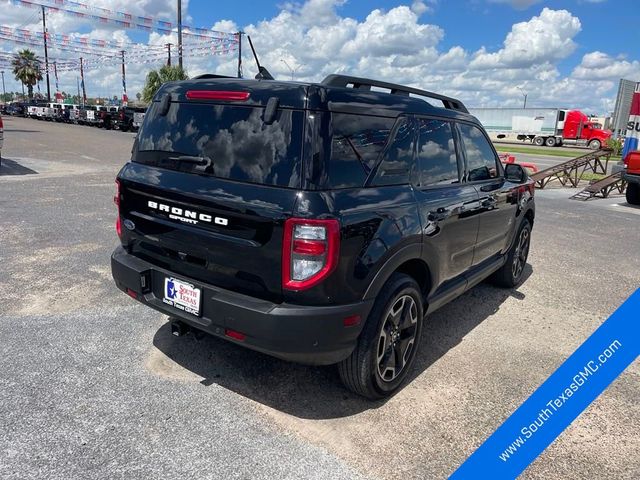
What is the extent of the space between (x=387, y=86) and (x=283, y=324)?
1.88 m

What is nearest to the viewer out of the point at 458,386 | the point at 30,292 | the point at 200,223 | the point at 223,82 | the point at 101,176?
the point at 200,223

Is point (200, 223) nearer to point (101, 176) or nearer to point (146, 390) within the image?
point (146, 390)

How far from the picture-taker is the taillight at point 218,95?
2.79 meters

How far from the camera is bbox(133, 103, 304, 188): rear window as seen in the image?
259 cm

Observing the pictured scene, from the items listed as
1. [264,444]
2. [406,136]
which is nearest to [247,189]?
[406,136]

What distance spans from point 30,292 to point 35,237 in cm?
207

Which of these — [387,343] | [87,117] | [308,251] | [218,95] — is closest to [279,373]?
[387,343]

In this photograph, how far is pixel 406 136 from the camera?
3.18m

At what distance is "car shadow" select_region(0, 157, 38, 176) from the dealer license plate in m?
10.7

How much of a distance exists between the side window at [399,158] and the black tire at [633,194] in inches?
453

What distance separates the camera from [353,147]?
2756 mm

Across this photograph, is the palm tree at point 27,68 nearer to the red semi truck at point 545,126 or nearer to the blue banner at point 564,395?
the red semi truck at point 545,126

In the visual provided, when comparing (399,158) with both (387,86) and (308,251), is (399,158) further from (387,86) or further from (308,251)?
(308,251)

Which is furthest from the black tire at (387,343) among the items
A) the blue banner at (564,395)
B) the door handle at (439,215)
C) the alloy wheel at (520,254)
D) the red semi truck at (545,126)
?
the red semi truck at (545,126)
